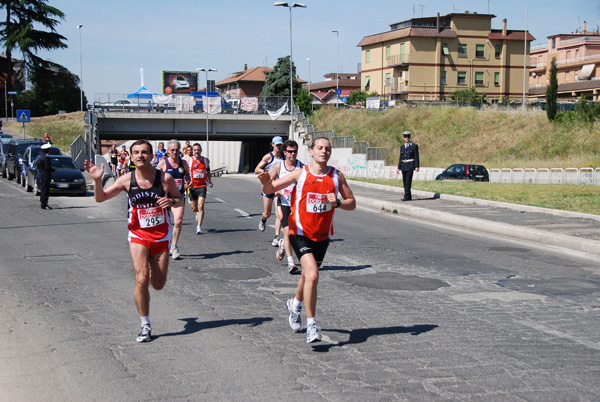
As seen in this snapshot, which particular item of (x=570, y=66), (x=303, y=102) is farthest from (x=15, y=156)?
(x=570, y=66)

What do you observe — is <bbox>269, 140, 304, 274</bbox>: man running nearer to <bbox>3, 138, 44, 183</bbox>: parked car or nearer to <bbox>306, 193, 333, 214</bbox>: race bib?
<bbox>306, 193, 333, 214</bbox>: race bib

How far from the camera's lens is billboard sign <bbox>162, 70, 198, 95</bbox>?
83.0m

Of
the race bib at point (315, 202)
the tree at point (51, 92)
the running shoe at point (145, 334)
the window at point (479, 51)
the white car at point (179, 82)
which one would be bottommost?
the running shoe at point (145, 334)

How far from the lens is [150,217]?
6117 millimetres

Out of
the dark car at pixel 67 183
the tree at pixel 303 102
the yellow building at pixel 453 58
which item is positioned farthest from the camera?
the yellow building at pixel 453 58

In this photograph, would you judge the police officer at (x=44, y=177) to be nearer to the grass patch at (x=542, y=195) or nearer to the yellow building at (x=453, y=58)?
the grass patch at (x=542, y=195)

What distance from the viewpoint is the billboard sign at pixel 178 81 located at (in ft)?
272

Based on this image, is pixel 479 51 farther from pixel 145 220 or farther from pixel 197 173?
pixel 145 220

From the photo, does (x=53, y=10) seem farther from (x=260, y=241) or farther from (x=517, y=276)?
(x=517, y=276)

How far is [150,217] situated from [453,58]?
78.6 metres

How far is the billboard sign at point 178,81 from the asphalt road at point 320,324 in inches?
2886

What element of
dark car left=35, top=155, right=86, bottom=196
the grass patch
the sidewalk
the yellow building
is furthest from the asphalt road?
the yellow building

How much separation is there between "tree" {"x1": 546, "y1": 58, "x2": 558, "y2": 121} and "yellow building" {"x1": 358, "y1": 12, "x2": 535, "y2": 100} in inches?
1394

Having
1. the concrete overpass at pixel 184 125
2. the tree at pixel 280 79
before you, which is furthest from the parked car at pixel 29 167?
the tree at pixel 280 79
